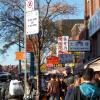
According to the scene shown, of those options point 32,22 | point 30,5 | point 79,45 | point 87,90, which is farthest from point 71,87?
point 79,45

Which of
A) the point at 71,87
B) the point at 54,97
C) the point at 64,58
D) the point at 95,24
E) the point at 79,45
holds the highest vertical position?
the point at 95,24

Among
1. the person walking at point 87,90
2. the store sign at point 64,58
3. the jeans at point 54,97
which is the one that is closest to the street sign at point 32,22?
the person walking at point 87,90

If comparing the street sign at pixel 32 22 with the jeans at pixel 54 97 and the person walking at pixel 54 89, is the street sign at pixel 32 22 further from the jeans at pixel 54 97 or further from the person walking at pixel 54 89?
the jeans at pixel 54 97

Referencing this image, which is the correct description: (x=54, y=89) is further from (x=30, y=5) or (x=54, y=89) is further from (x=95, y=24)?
(x=95, y=24)

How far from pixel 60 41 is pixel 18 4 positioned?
6524 millimetres

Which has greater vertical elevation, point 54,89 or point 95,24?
point 95,24

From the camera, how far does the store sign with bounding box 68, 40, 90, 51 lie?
117ft

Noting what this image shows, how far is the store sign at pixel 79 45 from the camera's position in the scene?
35.7 metres

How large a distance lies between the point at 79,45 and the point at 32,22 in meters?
22.4

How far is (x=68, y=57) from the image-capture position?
41750 mm

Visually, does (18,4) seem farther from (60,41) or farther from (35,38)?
(60,41)

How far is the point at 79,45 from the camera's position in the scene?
3625cm

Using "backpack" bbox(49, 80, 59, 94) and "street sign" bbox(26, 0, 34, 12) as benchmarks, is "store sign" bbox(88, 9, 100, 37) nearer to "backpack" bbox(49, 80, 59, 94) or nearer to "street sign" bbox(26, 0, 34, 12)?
"backpack" bbox(49, 80, 59, 94)

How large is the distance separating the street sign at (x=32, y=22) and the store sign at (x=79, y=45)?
21299mm
